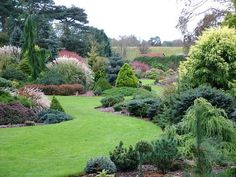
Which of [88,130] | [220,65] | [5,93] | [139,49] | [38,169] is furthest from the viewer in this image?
[139,49]

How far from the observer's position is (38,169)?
7742mm

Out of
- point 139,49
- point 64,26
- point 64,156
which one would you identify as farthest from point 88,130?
point 139,49

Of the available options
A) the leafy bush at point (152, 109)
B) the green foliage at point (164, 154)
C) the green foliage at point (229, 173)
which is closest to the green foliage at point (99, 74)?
the leafy bush at point (152, 109)

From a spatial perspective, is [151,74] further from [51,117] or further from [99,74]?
[51,117]

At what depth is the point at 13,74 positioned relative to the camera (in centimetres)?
2538

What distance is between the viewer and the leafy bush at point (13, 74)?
82.6 ft

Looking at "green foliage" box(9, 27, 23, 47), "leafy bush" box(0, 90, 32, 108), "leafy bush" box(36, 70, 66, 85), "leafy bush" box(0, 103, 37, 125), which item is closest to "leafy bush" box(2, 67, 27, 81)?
"leafy bush" box(36, 70, 66, 85)

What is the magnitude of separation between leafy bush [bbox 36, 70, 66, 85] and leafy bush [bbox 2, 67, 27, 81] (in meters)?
1.16

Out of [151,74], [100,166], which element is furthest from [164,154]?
[151,74]

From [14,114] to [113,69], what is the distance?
1678 cm

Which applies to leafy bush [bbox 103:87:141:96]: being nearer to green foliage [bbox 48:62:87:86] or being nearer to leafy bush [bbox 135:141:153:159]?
green foliage [bbox 48:62:87:86]

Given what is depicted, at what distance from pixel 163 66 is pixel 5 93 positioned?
38.8 metres

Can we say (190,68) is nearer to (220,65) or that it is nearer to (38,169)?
(220,65)

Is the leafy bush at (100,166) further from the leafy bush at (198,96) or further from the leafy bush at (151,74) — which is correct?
the leafy bush at (151,74)
